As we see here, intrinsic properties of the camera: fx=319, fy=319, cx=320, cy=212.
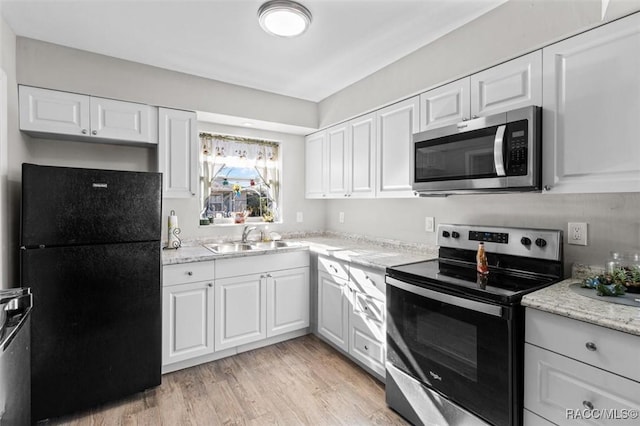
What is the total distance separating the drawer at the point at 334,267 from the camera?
8.68 ft

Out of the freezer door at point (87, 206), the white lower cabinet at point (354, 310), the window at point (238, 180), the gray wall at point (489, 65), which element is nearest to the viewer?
the gray wall at point (489, 65)

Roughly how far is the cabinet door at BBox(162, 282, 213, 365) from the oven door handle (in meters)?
1.52

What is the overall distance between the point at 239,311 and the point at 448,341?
5.74ft

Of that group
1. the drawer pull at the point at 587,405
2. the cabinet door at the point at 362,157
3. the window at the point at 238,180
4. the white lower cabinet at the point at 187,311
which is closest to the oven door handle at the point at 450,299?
the drawer pull at the point at 587,405

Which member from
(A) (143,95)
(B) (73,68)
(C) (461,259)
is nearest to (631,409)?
(C) (461,259)

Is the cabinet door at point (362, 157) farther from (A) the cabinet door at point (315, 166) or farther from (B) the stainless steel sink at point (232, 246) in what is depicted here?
(B) the stainless steel sink at point (232, 246)

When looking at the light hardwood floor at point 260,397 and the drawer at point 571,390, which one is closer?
the drawer at point 571,390

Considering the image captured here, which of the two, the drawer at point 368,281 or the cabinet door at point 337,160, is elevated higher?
the cabinet door at point 337,160

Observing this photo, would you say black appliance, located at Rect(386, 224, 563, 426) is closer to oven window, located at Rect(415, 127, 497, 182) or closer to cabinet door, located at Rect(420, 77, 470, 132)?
oven window, located at Rect(415, 127, 497, 182)

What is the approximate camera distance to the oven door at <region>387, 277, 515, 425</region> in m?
1.46

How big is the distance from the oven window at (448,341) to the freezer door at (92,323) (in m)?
1.79

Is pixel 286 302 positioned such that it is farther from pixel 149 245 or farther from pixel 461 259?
pixel 461 259

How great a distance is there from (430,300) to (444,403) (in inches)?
21.4

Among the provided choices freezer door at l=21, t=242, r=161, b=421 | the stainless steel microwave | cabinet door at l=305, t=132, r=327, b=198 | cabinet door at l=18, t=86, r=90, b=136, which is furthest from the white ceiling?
freezer door at l=21, t=242, r=161, b=421
